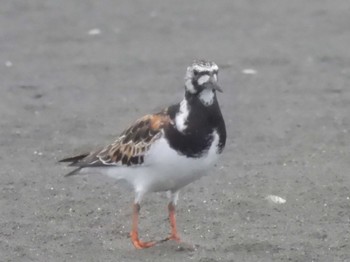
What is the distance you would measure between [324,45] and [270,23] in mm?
1188

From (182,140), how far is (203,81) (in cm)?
39

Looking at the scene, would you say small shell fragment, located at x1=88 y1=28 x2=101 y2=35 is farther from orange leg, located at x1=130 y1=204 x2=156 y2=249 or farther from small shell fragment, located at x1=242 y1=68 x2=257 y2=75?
orange leg, located at x1=130 y1=204 x2=156 y2=249

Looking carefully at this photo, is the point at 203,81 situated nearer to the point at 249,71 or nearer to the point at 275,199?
the point at 275,199

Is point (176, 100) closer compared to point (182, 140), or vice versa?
point (182, 140)

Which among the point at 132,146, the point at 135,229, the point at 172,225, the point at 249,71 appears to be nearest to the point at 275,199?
the point at 172,225

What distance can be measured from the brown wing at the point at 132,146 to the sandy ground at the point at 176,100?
1.71ft

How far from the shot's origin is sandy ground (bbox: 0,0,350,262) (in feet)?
23.5

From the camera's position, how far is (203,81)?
21.3ft

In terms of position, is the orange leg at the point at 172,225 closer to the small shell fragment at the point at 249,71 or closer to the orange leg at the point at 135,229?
the orange leg at the point at 135,229

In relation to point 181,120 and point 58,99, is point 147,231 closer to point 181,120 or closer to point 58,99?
point 181,120

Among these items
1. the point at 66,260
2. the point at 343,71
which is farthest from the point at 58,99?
the point at 66,260

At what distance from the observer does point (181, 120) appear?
6535mm

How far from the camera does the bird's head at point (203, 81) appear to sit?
6.48 metres

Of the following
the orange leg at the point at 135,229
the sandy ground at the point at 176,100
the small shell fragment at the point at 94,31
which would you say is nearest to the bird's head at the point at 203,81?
the orange leg at the point at 135,229
